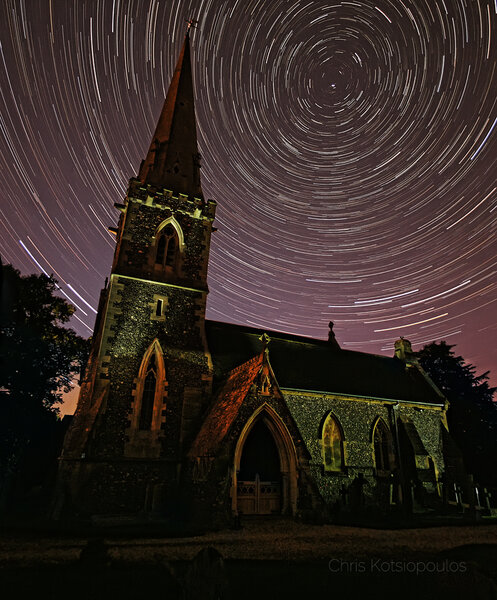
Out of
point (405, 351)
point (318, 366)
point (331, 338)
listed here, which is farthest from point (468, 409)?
point (318, 366)

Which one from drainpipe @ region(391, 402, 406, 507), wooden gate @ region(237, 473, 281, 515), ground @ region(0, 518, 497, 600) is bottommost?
ground @ region(0, 518, 497, 600)

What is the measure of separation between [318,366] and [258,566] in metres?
14.9

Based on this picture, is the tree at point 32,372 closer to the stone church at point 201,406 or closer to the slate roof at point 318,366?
the stone church at point 201,406

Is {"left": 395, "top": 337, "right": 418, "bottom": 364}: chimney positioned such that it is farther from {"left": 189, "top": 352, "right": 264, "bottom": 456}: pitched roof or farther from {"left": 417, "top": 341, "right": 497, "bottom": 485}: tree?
{"left": 189, "top": 352, "right": 264, "bottom": 456}: pitched roof

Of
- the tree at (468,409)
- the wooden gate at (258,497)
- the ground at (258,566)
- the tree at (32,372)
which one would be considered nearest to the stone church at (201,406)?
the wooden gate at (258,497)

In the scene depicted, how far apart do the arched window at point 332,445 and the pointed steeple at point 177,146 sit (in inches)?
557

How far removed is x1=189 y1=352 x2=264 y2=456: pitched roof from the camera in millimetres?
13352

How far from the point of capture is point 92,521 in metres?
12.7

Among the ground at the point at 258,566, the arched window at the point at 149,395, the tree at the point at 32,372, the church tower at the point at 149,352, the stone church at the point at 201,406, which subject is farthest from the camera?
the tree at the point at 32,372

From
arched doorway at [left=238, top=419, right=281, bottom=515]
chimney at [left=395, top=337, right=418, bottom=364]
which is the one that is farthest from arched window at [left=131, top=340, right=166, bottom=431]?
chimney at [left=395, top=337, right=418, bottom=364]

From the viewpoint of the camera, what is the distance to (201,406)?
16375 millimetres

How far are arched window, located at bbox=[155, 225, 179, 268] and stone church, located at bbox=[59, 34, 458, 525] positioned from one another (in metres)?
0.07

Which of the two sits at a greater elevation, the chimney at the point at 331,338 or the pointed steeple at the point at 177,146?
the pointed steeple at the point at 177,146

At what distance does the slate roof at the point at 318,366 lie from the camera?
19922 mm
